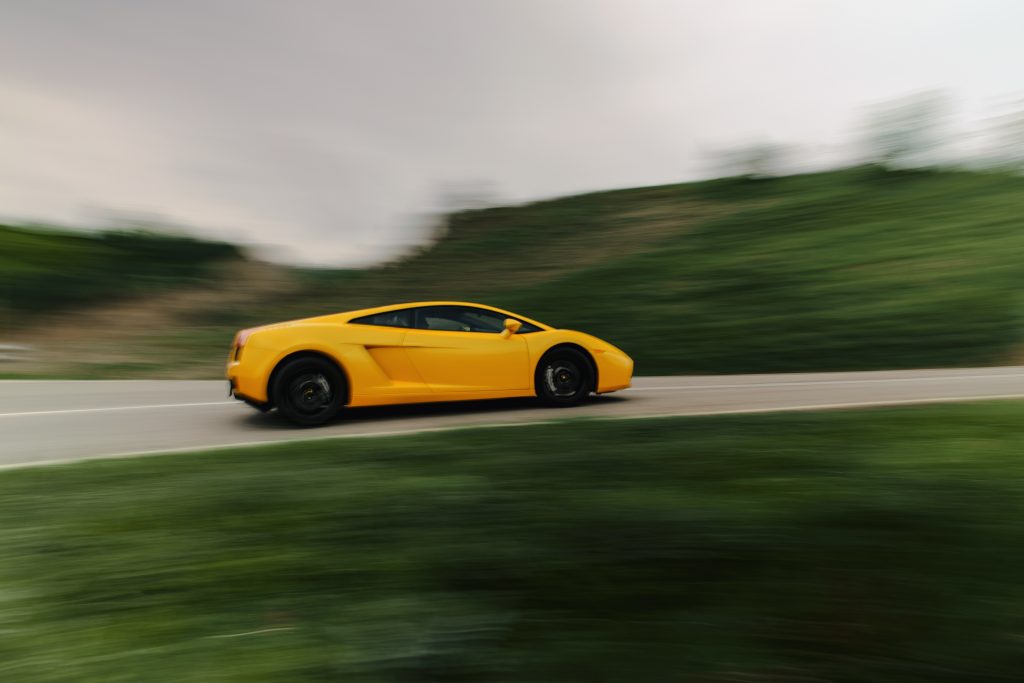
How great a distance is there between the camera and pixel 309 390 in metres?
7.21

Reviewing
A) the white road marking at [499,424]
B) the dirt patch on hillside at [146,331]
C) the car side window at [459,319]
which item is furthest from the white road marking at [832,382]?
the dirt patch on hillside at [146,331]

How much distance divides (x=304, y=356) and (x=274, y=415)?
1239 millimetres

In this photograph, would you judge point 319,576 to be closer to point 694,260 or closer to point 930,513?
point 930,513

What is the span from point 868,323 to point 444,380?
35.3ft

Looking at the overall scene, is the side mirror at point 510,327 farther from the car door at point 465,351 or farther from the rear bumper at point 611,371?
the rear bumper at point 611,371

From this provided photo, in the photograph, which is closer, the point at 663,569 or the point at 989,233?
the point at 663,569

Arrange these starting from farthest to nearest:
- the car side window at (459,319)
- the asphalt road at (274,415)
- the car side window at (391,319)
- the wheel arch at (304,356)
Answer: the car side window at (459,319), the car side window at (391,319), the wheel arch at (304,356), the asphalt road at (274,415)

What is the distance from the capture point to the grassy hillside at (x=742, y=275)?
1458 centimetres

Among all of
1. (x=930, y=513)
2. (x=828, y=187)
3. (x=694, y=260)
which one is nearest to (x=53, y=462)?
(x=930, y=513)

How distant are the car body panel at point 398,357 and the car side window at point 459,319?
63 millimetres

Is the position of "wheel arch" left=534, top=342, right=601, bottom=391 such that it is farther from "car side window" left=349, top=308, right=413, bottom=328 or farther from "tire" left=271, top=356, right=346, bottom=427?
"tire" left=271, top=356, right=346, bottom=427

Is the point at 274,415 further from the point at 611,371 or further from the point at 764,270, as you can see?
the point at 764,270

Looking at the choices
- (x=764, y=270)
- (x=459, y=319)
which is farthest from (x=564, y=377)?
(x=764, y=270)

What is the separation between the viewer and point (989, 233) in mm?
20016
